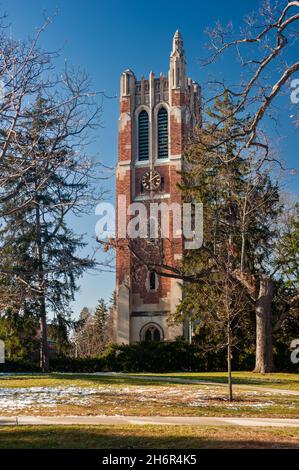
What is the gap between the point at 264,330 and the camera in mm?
27500

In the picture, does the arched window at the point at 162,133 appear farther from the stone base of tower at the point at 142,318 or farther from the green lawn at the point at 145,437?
the green lawn at the point at 145,437

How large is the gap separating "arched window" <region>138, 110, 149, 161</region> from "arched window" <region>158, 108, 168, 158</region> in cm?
102

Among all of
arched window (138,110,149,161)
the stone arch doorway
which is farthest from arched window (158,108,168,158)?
the stone arch doorway

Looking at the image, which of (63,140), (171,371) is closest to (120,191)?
(171,371)

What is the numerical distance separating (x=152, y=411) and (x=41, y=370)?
19938mm

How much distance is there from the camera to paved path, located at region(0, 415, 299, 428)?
10680mm

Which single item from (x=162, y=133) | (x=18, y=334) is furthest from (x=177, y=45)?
(x=18, y=334)

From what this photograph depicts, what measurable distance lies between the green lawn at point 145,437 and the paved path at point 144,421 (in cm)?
74

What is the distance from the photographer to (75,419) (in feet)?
37.7

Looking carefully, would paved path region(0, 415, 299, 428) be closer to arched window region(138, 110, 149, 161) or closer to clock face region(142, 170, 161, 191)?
clock face region(142, 170, 161, 191)

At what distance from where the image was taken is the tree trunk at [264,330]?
2731 centimetres

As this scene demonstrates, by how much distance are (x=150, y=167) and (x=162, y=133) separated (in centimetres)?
308

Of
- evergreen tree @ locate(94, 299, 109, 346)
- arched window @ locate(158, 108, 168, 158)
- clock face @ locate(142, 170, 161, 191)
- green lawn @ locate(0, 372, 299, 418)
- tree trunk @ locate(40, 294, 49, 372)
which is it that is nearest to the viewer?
green lawn @ locate(0, 372, 299, 418)
